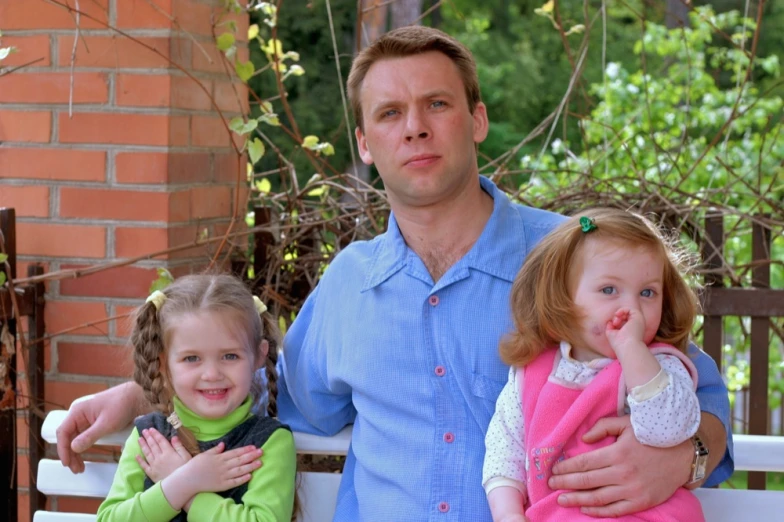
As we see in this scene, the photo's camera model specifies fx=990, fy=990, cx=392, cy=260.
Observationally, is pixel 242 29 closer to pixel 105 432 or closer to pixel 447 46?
pixel 447 46

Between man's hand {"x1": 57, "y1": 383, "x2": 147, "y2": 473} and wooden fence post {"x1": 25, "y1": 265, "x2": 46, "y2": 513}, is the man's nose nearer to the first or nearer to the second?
man's hand {"x1": 57, "y1": 383, "x2": 147, "y2": 473}

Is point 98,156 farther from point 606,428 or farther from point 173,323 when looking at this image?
point 606,428

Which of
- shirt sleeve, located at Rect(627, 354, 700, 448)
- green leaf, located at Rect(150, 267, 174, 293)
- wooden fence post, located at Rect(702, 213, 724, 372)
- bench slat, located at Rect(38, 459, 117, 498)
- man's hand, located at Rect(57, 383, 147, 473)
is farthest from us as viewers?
wooden fence post, located at Rect(702, 213, 724, 372)

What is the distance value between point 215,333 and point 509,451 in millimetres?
694

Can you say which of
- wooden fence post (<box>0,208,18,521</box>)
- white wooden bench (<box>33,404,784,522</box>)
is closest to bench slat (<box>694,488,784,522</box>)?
white wooden bench (<box>33,404,784,522</box>)

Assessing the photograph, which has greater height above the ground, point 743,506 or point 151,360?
point 151,360

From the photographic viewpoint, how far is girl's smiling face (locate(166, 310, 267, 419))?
2.18 meters

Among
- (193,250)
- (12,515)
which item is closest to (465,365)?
(193,250)

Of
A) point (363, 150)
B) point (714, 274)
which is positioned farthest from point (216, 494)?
point (714, 274)

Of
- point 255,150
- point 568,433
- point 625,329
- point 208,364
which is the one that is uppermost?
point 255,150

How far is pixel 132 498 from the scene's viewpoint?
7.14ft

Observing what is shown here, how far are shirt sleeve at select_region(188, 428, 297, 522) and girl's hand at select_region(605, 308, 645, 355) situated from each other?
0.78 m

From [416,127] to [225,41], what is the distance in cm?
99

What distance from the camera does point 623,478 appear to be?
1.92 metres
